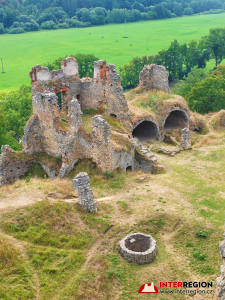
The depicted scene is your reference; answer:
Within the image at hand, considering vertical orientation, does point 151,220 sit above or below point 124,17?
below

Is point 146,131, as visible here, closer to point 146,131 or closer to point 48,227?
point 146,131

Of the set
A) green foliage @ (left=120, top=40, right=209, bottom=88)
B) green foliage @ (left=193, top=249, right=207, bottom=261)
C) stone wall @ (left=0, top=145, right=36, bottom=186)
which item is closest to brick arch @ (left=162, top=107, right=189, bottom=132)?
stone wall @ (left=0, top=145, right=36, bottom=186)

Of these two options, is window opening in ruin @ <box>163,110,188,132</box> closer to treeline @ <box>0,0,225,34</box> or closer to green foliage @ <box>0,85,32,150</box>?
green foliage @ <box>0,85,32,150</box>

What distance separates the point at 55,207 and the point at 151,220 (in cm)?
458

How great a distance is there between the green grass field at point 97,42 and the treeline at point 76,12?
8.88 feet

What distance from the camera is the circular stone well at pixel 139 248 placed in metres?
13.8

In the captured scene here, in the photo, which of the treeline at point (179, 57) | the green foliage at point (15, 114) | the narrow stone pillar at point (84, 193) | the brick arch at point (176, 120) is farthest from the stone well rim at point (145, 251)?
the treeline at point (179, 57)

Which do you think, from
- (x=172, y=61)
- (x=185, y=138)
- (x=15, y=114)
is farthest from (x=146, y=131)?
(x=172, y=61)

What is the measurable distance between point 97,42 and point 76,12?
22841mm

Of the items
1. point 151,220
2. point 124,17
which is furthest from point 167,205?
point 124,17

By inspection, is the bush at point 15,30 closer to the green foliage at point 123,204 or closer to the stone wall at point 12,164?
the stone wall at point 12,164

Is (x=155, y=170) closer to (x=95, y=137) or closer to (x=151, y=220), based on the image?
(x=95, y=137)

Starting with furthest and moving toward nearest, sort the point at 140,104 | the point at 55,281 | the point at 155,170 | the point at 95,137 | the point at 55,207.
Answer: the point at 140,104 < the point at 155,170 < the point at 95,137 < the point at 55,207 < the point at 55,281

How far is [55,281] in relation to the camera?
40.6 ft
